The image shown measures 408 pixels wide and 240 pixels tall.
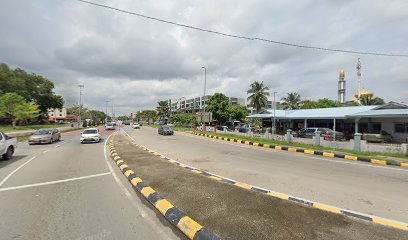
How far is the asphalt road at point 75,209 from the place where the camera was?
3.62 metres

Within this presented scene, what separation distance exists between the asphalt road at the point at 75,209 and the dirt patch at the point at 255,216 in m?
0.70

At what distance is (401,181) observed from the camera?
23.2ft

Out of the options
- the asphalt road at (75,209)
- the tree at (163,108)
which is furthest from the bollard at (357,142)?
the tree at (163,108)

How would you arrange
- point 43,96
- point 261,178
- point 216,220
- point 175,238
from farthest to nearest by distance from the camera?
point 43,96 → point 261,178 → point 216,220 → point 175,238

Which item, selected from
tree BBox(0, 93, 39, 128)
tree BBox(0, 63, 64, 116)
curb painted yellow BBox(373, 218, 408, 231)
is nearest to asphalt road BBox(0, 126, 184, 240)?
curb painted yellow BBox(373, 218, 408, 231)

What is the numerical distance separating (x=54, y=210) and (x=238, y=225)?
381 cm

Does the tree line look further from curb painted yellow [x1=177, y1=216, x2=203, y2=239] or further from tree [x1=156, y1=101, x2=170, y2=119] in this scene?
curb painted yellow [x1=177, y1=216, x2=203, y2=239]

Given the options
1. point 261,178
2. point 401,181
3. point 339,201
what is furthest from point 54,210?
point 401,181

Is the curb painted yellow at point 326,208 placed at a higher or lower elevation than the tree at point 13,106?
lower

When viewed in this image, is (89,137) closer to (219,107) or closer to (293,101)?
(219,107)

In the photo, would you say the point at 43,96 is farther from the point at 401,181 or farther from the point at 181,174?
the point at 401,181

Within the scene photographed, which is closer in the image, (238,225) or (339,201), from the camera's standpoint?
(238,225)

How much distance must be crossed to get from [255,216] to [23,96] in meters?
73.4

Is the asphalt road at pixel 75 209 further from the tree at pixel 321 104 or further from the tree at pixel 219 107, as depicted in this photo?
the tree at pixel 321 104
